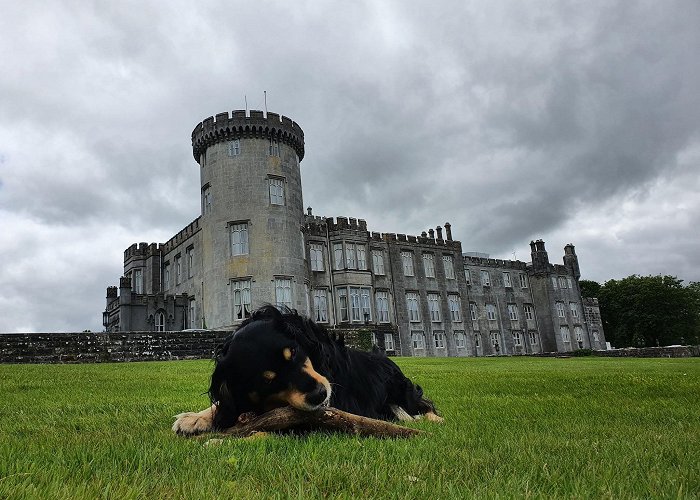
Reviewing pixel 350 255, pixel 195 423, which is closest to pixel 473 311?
pixel 350 255

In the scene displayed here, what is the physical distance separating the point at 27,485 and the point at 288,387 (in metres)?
1.59

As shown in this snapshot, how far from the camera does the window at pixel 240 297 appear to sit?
108 feet

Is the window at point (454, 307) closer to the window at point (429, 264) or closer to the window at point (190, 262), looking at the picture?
the window at point (429, 264)

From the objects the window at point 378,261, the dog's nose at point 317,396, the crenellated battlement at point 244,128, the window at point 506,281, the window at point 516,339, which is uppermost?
the crenellated battlement at point 244,128

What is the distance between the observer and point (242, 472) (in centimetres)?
248

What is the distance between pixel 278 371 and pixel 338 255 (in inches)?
1396

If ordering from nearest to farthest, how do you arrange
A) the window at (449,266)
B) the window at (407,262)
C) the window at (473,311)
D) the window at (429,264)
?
the window at (407,262)
the window at (429,264)
the window at (449,266)
the window at (473,311)

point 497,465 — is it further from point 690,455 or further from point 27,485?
point 27,485

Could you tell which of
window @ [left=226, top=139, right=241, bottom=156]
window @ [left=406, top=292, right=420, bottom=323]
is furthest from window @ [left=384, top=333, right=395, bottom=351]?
window @ [left=226, top=139, right=241, bottom=156]

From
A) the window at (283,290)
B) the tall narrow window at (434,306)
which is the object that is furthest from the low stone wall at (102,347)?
the tall narrow window at (434,306)

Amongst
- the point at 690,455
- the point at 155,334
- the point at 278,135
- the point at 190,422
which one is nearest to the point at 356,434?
the point at 190,422

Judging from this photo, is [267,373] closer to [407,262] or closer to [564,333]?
[407,262]

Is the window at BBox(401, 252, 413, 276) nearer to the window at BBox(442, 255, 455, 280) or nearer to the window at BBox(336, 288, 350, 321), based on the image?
the window at BBox(442, 255, 455, 280)

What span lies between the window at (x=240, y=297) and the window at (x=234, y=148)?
835 centimetres
